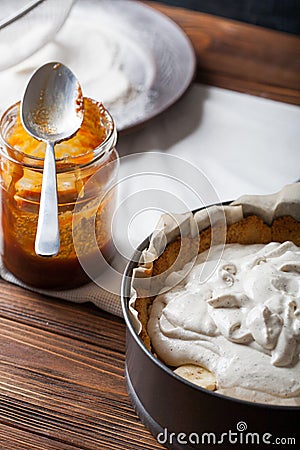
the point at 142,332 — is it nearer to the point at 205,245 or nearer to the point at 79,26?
the point at 205,245

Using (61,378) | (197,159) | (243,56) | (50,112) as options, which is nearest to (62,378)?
(61,378)

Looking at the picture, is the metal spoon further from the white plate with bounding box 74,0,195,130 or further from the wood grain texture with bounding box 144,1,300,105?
the wood grain texture with bounding box 144,1,300,105

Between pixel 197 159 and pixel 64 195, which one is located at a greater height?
pixel 64 195

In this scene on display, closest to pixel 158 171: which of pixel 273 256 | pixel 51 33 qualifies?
pixel 273 256

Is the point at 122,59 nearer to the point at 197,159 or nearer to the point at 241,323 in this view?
the point at 197,159
